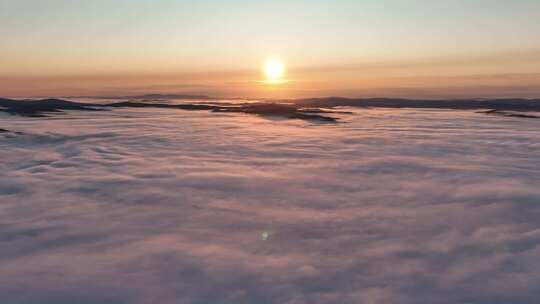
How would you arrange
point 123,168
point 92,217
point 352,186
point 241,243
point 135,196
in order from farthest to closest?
point 123,168 < point 352,186 < point 135,196 < point 92,217 < point 241,243

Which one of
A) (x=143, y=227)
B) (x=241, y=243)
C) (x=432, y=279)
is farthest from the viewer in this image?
(x=143, y=227)

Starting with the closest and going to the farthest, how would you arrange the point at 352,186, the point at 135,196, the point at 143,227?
the point at 143,227, the point at 135,196, the point at 352,186

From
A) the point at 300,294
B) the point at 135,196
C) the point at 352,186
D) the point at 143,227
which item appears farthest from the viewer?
the point at 352,186

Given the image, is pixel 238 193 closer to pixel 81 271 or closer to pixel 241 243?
pixel 241 243

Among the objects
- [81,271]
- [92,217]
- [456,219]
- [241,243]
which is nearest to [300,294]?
[241,243]

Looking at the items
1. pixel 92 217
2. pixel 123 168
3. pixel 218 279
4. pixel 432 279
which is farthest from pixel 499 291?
pixel 123 168

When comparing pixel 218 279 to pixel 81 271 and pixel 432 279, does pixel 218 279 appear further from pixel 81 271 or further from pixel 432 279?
pixel 432 279

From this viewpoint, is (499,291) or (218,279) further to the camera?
(218,279)

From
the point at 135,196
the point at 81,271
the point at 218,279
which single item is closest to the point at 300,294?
the point at 218,279
